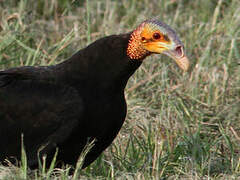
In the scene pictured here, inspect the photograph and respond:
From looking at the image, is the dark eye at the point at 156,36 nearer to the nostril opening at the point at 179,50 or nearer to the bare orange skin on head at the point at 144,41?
the bare orange skin on head at the point at 144,41

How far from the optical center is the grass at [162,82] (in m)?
4.66

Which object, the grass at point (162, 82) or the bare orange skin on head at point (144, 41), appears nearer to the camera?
the bare orange skin on head at point (144, 41)

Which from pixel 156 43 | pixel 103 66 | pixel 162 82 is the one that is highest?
pixel 156 43

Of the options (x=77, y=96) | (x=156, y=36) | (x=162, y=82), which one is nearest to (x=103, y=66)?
(x=77, y=96)

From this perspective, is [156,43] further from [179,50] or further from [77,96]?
[77,96]

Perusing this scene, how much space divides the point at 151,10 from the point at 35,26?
4.05 ft

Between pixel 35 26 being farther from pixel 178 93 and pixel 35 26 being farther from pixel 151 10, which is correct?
pixel 178 93

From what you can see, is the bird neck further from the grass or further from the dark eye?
the grass

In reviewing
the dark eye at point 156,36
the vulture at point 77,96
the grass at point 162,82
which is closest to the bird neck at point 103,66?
the vulture at point 77,96

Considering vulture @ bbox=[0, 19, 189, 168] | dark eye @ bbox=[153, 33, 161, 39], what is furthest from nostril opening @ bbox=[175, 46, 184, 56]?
dark eye @ bbox=[153, 33, 161, 39]

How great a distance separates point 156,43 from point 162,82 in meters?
1.57

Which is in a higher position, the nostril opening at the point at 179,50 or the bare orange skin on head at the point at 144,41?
the bare orange skin on head at the point at 144,41

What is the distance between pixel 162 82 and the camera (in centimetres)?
588

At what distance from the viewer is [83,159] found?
4148 millimetres
